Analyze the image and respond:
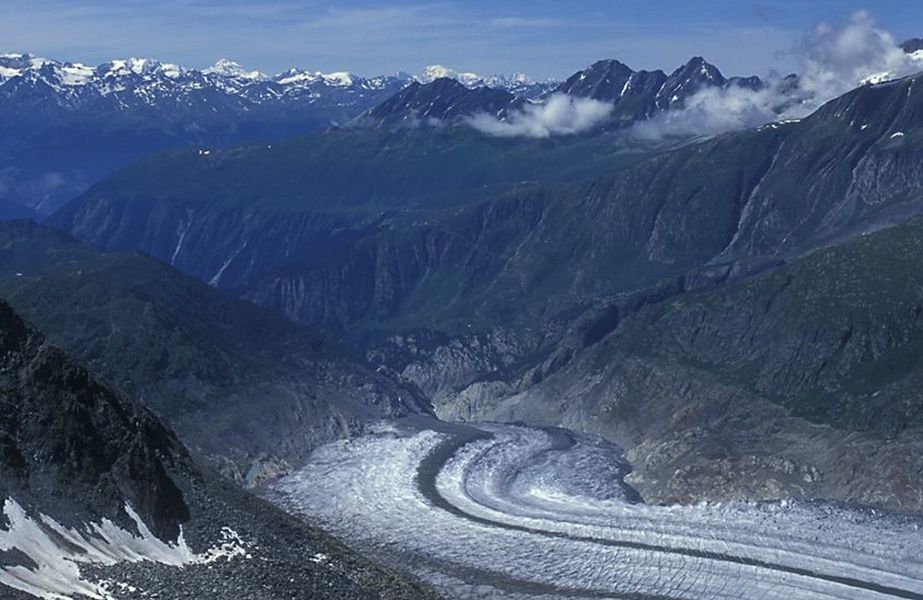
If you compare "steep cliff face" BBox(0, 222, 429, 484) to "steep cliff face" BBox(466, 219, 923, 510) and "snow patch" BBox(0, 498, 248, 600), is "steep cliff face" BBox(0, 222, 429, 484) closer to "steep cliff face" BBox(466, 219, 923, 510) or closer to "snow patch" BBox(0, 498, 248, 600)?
"steep cliff face" BBox(466, 219, 923, 510)

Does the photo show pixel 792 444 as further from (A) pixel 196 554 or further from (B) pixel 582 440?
(A) pixel 196 554

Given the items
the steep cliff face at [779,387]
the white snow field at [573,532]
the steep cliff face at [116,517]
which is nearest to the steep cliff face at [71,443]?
the steep cliff face at [116,517]

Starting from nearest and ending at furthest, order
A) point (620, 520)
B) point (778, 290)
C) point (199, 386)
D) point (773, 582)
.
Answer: point (773, 582), point (620, 520), point (199, 386), point (778, 290)

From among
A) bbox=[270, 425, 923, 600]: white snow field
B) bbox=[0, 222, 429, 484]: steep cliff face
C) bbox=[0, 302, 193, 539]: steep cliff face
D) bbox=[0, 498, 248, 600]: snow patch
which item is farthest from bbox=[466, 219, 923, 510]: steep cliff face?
bbox=[0, 498, 248, 600]: snow patch

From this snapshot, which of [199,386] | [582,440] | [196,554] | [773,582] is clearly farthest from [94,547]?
[582,440]

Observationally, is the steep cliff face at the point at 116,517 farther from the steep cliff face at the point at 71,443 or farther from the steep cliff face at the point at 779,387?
the steep cliff face at the point at 779,387
